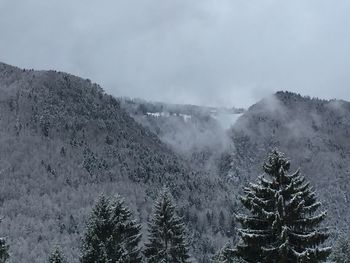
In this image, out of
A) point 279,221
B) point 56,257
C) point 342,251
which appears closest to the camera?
point 279,221

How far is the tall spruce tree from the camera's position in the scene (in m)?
35.2

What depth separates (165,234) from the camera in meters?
39.3

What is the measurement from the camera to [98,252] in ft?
115

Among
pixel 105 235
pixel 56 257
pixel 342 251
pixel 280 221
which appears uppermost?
pixel 280 221

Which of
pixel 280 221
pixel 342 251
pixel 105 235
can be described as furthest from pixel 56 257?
pixel 342 251

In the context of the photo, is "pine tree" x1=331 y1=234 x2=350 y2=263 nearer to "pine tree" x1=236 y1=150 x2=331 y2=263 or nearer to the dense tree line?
the dense tree line

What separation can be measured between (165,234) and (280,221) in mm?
14550

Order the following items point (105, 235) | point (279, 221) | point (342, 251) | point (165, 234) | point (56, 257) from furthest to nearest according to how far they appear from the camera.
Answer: point (342, 251) < point (56, 257) < point (165, 234) < point (105, 235) < point (279, 221)

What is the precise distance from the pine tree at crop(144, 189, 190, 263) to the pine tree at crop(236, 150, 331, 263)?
12299 millimetres

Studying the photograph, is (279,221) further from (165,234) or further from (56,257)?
(56,257)

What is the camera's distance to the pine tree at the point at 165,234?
39.3 meters

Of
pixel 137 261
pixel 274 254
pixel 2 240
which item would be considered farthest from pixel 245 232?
pixel 137 261

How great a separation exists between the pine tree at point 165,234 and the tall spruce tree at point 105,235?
2649 mm

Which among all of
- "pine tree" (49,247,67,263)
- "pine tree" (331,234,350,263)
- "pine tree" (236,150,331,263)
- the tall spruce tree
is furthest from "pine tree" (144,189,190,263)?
"pine tree" (331,234,350,263)
